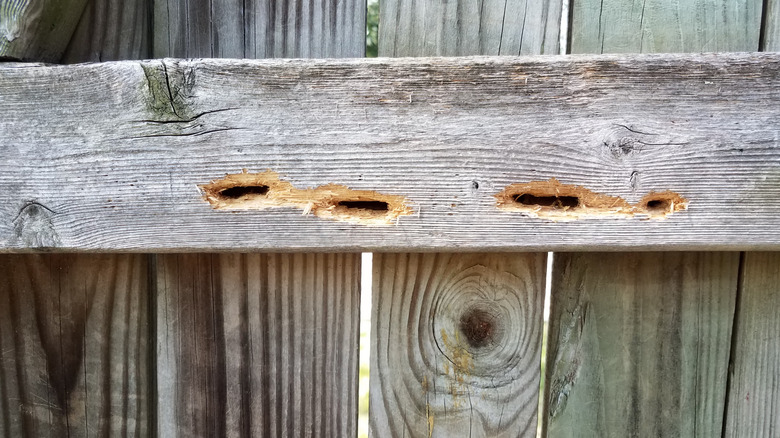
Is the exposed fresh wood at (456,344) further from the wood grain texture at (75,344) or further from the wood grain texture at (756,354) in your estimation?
the wood grain texture at (75,344)

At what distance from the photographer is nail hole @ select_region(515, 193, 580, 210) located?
3.09 ft

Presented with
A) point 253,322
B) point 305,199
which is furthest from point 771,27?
point 253,322

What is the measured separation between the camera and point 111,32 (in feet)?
3.62

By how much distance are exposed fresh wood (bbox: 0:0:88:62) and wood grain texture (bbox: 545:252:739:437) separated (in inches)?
44.8

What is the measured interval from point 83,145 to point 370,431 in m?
0.84

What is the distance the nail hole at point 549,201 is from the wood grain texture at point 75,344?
0.85 m

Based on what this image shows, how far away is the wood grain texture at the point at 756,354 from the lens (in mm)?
1104

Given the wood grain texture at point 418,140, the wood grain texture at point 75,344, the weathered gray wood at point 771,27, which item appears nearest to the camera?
the wood grain texture at point 418,140

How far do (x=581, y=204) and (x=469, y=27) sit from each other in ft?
1.44

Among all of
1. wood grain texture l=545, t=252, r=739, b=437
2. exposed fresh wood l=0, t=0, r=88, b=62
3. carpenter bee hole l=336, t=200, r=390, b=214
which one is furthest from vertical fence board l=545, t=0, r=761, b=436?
exposed fresh wood l=0, t=0, r=88, b=62

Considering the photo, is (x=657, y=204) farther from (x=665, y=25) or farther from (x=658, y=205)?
(x=665, y=25)

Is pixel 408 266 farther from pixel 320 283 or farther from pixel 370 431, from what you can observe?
pixel 370 431

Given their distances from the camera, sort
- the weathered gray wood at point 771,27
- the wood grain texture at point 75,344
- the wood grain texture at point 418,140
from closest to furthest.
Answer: the wood grain texture at point 418,140
the weathered gray wood at point 771,27
the wood grain texture at point 75,344

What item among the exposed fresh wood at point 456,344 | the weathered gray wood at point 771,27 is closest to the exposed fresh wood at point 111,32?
the exposed fresh wood at point 456,344
